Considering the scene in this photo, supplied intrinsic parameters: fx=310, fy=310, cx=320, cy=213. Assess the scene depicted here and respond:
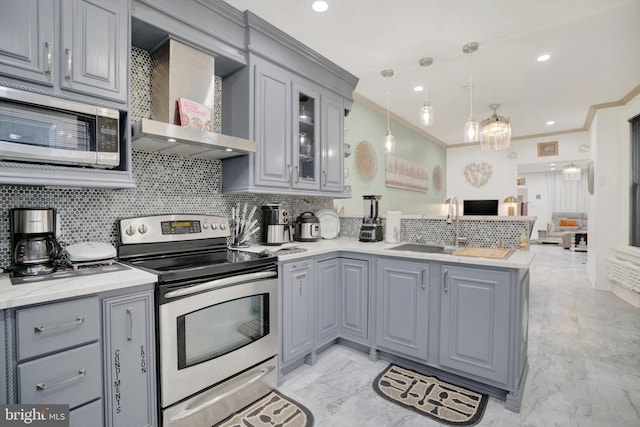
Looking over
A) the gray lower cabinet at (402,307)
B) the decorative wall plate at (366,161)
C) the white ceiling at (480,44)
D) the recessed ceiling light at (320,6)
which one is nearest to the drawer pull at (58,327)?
the gray lower cabinet at (402,307)

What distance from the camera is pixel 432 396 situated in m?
1.95

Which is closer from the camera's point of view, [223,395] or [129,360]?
[129,360]

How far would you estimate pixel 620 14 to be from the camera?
2.50 metres

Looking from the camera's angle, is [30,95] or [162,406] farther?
[162,406]

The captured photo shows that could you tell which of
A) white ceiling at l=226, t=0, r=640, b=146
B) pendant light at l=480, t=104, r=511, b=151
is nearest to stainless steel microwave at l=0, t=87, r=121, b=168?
white ceiling at l=226, t=0, r=640, b=146

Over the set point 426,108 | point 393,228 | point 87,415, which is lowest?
point 87,415

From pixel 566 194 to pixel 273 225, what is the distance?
12131 mm

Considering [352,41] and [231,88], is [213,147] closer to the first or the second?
[231,88]

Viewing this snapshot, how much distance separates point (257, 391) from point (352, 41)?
2896 millimetres

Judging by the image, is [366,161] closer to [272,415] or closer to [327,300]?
[327,300]

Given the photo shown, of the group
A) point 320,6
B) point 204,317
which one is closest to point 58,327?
point 204,317

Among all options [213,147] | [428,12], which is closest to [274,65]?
[213,147]

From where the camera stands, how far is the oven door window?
157cm

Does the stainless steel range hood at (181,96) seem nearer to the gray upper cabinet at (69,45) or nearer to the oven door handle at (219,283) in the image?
the gray upper cabinet at (69,45)
